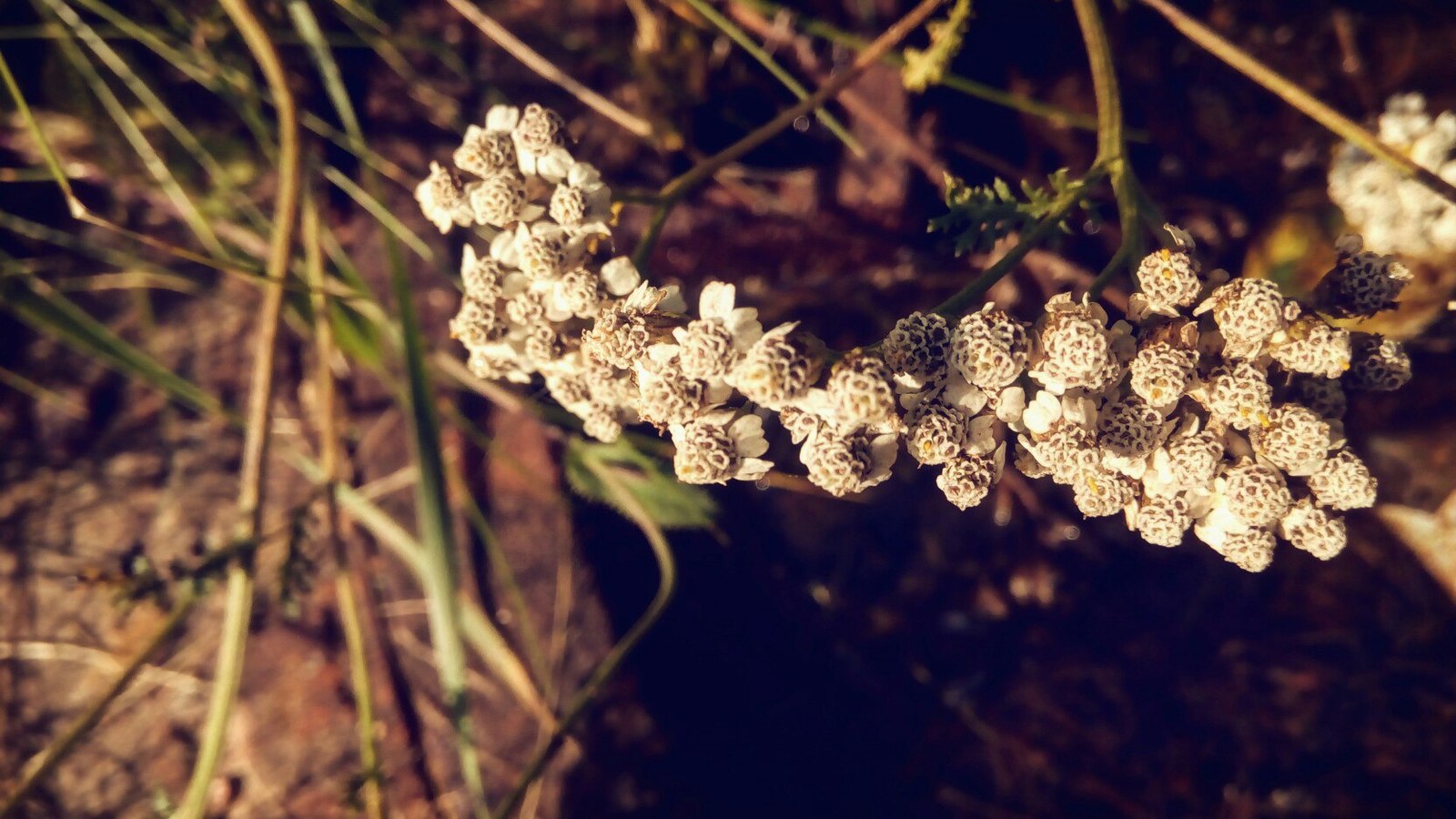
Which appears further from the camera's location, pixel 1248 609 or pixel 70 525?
pixel 70 525

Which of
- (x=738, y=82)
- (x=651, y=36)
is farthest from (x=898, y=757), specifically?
(x=651, y=36)

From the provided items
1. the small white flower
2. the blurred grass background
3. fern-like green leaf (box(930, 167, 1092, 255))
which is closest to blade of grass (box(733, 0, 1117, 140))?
the blurred grass background

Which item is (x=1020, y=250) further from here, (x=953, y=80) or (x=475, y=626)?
(x=475, y=626)

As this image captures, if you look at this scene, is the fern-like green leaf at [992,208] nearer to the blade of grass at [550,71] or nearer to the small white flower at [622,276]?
the small white flower at [622,276]

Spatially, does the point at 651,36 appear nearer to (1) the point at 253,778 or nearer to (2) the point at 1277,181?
(2) the point at 1277,181

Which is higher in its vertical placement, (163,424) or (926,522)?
A: (926,522)

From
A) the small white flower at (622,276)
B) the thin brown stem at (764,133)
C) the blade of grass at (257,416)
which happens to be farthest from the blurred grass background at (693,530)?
the small white flower at (622,276)
